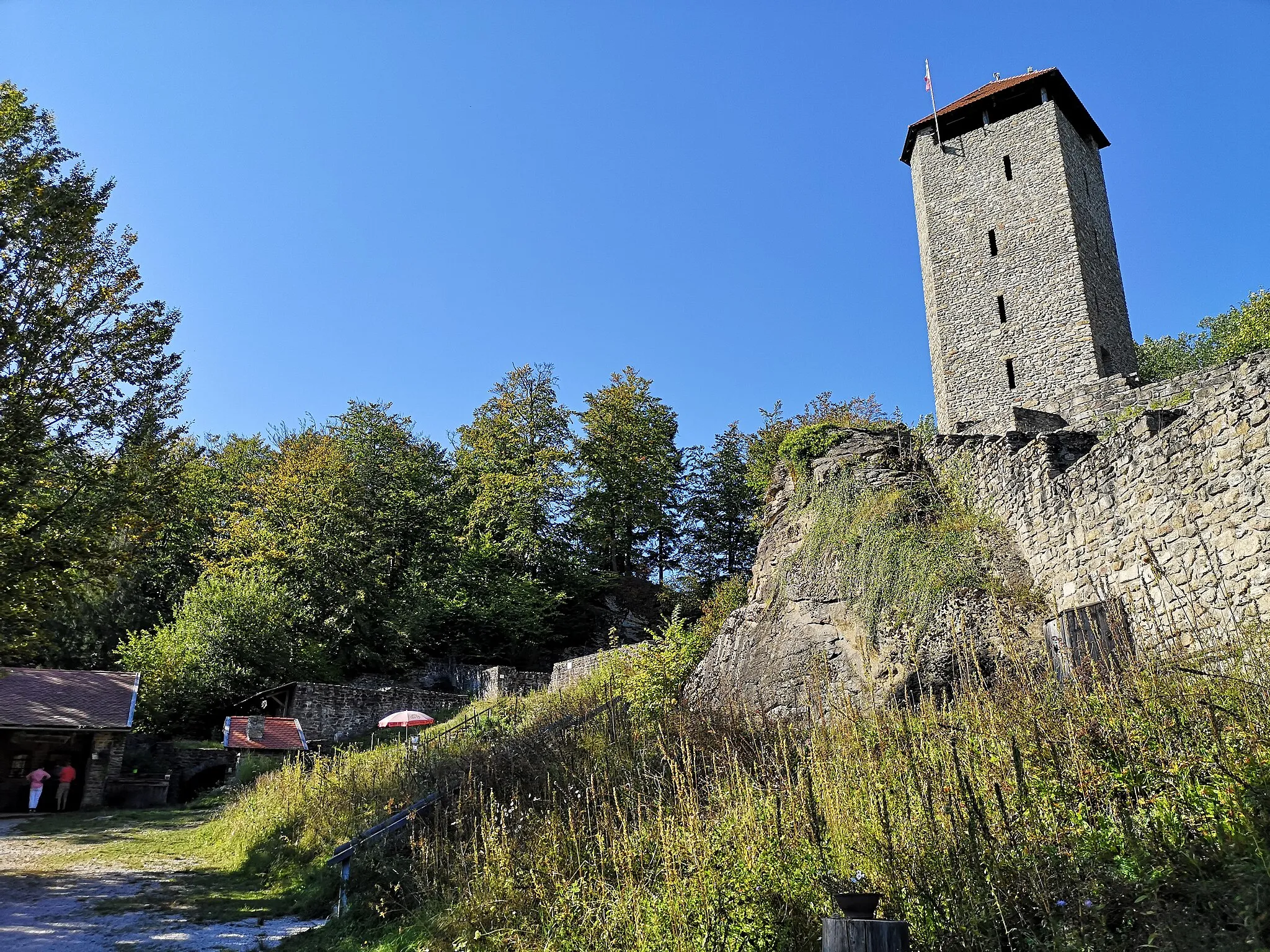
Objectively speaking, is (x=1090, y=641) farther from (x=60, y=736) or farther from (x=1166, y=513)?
(x=60, y=736)

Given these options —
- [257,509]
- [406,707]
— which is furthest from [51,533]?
[257,509]

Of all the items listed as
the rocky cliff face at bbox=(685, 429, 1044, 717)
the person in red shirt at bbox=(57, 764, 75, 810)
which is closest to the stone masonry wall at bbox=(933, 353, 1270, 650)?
the rocky cliff face at bbox=(685, 429, 1044, 717)

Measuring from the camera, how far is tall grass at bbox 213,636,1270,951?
3.36 meters

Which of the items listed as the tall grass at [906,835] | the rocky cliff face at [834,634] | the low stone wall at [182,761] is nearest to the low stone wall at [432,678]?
the low stone wall at [182,761]

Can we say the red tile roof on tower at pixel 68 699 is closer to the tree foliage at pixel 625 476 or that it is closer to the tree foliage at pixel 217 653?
the tree foliage at pixel 217 653

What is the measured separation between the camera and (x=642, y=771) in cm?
712

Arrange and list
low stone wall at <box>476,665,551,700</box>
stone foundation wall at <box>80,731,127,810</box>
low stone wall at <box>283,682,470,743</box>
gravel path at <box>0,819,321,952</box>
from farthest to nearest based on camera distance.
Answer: low stone wall at <box>476,665,551,700</box> < low stone wall at <box>283,682,470,743</box> < stone foundation wall at <box>80,731,127,810</box> < gravel path at <box>0,819,321,952</box>

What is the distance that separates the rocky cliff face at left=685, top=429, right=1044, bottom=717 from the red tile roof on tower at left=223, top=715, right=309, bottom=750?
13.4 meters

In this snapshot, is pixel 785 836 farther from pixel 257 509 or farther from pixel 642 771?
pixel 257 509

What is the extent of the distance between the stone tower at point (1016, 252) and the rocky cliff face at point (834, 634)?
19.3 ft

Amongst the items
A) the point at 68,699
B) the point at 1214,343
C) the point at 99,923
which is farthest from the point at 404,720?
the point at 1214,343

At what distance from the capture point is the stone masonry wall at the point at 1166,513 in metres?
6.82

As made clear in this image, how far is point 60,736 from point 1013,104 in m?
30.1

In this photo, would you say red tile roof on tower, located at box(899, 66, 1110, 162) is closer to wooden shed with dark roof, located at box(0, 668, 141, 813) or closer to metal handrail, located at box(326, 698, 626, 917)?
metal handrail, located at box(326, 698, 626, 917)
